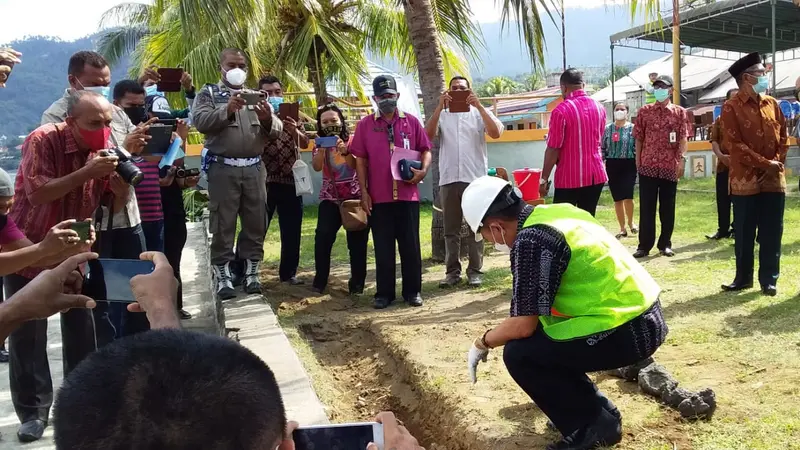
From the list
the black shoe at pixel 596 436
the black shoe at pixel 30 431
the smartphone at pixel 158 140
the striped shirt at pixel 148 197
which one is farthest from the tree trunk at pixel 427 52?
the black shoe at pixel 30 431

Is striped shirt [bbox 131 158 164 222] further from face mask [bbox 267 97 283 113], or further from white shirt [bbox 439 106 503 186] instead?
white shirt [bbox 439 106 503 186]

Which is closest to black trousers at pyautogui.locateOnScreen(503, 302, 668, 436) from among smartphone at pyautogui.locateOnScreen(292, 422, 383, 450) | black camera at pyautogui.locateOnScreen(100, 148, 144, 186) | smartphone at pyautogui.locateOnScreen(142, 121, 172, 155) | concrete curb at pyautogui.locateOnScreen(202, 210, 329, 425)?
concrete curb at pyautogui.locateOnScreen(202, 210, 329, 425)

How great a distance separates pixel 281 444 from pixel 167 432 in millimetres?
335

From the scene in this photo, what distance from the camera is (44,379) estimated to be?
4000 mm

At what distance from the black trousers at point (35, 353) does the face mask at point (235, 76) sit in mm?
2847

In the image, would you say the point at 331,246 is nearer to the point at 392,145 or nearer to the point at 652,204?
the point at 392,145

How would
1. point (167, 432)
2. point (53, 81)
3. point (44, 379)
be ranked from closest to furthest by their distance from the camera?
1. point (167, 432)
2. point (44, 379)
3. point (53, 81)

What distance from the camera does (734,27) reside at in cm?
2444

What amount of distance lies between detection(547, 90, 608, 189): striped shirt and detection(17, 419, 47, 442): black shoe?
463cm

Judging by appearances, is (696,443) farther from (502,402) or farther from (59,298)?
Result: (59,298)

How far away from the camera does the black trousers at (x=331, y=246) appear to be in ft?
23.3

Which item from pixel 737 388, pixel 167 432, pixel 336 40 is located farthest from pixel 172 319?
pixel 336 40

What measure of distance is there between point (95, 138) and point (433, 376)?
239 cm

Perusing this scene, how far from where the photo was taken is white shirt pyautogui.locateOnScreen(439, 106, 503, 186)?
22.9 ft
